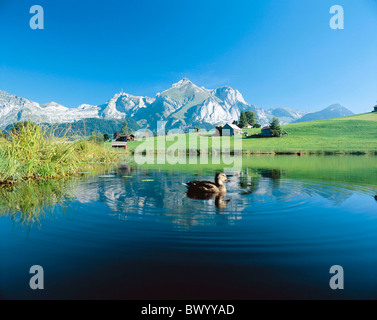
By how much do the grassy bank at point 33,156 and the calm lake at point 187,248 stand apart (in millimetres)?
5388

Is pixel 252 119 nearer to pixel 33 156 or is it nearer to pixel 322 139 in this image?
pixel 322 139

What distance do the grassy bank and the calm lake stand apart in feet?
17.7

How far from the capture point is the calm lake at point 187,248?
359 cm

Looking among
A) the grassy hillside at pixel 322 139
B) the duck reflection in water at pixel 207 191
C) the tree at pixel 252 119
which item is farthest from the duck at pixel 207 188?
the tree at pixel 252 119

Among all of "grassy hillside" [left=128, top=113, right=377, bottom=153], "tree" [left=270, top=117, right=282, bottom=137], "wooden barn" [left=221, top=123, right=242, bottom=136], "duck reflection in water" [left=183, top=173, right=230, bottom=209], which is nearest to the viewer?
"duck reflection in water" [left=183, top=173, right=230, bottom=209]

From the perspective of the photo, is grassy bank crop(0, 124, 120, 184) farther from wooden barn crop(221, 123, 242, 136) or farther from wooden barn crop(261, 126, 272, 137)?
wooden barn crop(221, 123, 242, 136)

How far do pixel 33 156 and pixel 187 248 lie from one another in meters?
13.4

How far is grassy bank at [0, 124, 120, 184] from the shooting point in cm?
1302

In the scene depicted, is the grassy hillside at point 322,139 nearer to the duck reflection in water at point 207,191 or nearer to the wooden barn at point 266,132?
the wooden barn at point 266,132

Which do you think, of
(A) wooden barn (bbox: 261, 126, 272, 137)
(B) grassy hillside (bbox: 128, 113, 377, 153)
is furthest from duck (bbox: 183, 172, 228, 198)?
(A) wooden barn (bbox: 261, 126, 272, 137)

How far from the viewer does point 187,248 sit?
491 cm

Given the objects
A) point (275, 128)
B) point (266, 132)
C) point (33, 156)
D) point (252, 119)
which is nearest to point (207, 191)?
point (33, 156)

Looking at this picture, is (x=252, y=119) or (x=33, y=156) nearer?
(x=33, y=156)
